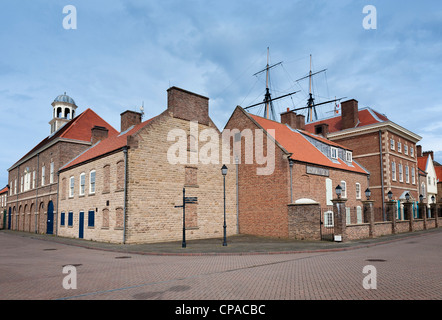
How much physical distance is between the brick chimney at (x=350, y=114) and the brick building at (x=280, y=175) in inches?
375

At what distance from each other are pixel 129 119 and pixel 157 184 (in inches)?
453

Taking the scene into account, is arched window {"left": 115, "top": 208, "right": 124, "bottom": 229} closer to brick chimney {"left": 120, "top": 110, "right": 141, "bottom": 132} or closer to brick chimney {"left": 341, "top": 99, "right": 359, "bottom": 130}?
brick chimney {"left": 120, "top": 110, "right": 141, "bottom": 132}

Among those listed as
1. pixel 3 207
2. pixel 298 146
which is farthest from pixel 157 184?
pixel 3 207

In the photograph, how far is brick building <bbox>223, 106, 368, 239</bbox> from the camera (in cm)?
2555

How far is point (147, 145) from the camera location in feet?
78.5

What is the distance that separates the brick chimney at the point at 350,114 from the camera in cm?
4172

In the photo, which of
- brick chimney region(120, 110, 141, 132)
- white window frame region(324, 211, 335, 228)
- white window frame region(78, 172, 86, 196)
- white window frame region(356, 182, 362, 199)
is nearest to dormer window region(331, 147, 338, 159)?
white window frame region(356, 182, 362, 199)

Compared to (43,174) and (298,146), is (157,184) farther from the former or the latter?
(43,174)

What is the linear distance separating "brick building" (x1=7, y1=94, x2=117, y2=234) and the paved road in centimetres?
2431

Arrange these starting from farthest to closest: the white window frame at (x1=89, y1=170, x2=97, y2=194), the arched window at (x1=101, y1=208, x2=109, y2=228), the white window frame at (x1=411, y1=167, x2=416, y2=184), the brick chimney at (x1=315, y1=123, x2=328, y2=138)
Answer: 1. the white window frame at (x1=411, y1=167, x2=416, y2=184)
2. the brick chimney at (x1=315, y1=123, x2=328, y2=138)
3. the white window frame at (x1=89, y1=170, x2=97, y2=194)
4. the arched window at (x1=101, y1=208, x2=109, y2=228)

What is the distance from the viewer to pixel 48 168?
126 ft

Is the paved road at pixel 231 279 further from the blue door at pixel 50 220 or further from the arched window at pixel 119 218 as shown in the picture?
the blue door at pixel 50 220

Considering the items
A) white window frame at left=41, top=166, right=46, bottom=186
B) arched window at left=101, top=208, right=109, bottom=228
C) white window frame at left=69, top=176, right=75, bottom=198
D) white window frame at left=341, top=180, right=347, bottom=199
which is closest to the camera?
arched window at left=101, top=208, right=109, bottom=228
